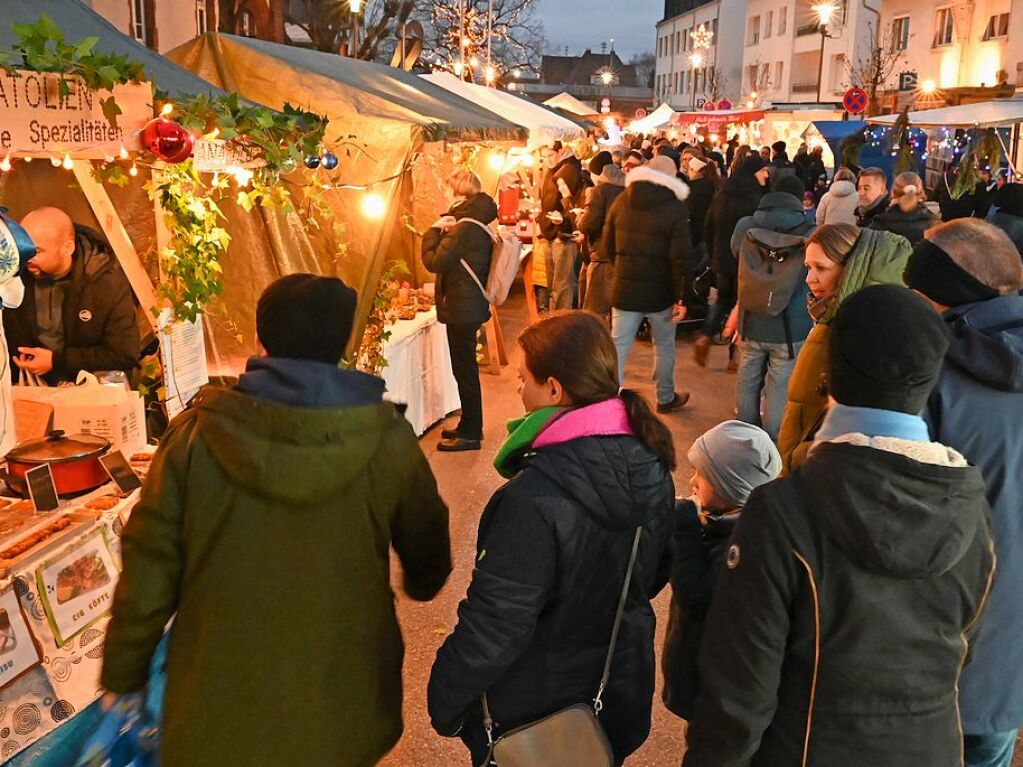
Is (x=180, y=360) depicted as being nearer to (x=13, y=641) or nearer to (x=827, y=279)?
(x=13, y=641)

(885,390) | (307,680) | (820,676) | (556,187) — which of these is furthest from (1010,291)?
(556,187)

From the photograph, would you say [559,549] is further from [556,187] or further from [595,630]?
[556,187]

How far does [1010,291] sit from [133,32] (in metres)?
10.7

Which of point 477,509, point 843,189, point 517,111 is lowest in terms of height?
point 477,509

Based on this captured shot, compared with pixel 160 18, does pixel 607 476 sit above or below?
below

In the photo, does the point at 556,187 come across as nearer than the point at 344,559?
No

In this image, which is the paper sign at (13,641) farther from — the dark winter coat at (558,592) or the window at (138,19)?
the window at (138,19)

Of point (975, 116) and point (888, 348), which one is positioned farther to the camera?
point (975, 116)

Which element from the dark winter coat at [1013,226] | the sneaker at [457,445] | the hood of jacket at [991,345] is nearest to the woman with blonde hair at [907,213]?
the dark winter coat at [1013,226]

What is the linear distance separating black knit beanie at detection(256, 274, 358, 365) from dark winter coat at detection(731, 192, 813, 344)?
15.0 feet

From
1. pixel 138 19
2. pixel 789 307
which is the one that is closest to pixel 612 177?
pixel 789 307

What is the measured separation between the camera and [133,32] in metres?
10.9

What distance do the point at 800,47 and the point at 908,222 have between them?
4753 cm

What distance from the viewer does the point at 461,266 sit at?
6.67 m
